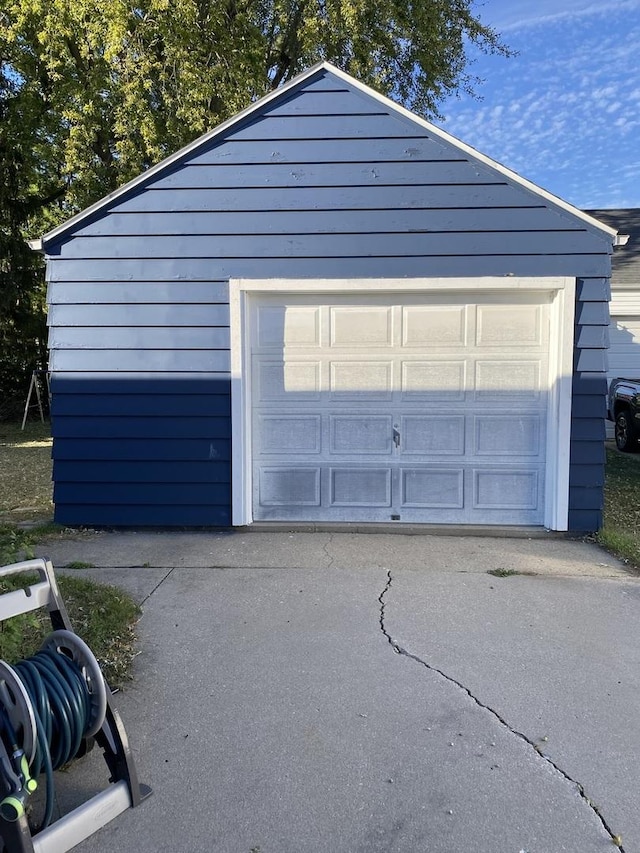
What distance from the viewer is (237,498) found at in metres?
6.31

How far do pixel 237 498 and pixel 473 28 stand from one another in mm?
14092

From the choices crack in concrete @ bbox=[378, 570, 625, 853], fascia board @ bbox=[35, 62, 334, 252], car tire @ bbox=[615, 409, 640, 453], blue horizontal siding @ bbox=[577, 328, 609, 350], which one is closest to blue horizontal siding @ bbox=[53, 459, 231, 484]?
fascia board @ bbox=[35, 62, 334, 252]

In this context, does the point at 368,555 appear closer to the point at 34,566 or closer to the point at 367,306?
the point at 367,306

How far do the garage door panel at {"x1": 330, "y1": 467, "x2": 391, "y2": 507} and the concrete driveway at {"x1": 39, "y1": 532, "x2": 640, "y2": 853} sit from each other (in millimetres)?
1087

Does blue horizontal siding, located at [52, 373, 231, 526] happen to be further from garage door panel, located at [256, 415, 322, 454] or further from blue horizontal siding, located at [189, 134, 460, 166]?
blue horizontal siding, located at [189, 134, 460, 166]

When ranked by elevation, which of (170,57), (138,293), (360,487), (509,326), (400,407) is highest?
(170,57)

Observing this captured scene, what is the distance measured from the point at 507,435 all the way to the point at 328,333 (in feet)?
6.52

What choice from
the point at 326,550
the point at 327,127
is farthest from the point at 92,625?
the point at 327,127

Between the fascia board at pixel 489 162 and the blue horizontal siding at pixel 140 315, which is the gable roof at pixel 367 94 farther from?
the blue horizontal siding at pixel 140 315

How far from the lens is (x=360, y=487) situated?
644 centimetres

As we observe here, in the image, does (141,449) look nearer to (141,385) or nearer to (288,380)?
(141,385)

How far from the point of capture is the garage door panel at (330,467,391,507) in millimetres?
6418

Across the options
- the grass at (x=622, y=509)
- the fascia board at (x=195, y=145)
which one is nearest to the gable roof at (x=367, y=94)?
the fascia board at (x=195, y=145)

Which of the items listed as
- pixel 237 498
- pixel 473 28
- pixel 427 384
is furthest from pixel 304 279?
pixel 473 28
